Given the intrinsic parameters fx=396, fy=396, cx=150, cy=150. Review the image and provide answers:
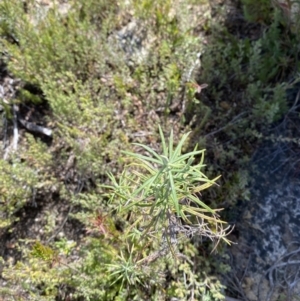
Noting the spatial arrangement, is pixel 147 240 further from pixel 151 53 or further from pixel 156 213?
pixel 151 53

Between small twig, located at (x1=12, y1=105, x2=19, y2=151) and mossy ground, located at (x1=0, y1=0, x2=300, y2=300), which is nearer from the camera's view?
mossy ground, located at (x1=0, y1=0, x2=300, y2=300)

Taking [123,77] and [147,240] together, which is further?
[123,77]

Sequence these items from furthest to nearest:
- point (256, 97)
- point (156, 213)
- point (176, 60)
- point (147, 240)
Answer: point (176, 60) → point (256, 97) → point (147, 240) → point (156, 213)

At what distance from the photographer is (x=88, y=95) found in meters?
2.60

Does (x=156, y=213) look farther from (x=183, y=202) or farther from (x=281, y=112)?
(x=281, y=112)

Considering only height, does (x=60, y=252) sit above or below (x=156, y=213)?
below

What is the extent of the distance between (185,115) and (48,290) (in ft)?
4.66

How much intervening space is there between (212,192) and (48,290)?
3.83 feet

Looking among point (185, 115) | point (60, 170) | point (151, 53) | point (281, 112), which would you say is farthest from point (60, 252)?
point (281, 112)

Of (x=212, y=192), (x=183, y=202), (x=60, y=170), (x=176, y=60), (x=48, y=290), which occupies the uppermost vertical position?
(x=176, y=60)

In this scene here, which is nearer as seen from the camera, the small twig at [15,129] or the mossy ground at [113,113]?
the mossy ground at [113,113]

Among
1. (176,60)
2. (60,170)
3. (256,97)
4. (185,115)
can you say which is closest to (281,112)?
(256,97)

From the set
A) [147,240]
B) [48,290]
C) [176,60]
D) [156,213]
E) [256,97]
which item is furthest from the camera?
[176,60]

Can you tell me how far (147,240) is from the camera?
7.07ft
